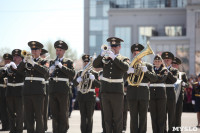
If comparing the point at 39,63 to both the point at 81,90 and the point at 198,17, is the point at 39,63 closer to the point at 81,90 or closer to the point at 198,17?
the point at 81,90

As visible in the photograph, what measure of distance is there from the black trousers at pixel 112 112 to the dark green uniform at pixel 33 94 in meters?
1.85

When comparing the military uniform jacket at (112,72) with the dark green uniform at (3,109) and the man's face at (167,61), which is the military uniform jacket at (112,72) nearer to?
the man's face at (167,61)

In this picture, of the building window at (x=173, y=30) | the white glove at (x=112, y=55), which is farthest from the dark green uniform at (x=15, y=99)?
the building window at (x=173, y=30)

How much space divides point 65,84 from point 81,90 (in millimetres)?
1470

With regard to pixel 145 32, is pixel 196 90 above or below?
below

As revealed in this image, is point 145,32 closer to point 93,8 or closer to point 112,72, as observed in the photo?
point 93,8

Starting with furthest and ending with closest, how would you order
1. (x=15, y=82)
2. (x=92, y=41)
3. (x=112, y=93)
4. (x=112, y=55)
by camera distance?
(x=92, y=41)
(x=15, y=82)
(x=112, y=93)
(x=112, y=55)

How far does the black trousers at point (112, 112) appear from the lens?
1034cm

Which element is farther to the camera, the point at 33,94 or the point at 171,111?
the point at 171,111

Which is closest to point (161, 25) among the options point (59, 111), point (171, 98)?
point (171, 98)

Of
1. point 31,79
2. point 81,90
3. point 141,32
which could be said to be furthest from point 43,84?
point 141,32

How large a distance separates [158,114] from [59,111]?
2.63m

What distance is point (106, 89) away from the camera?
10.4 meters

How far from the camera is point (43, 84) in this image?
11.5 metres
